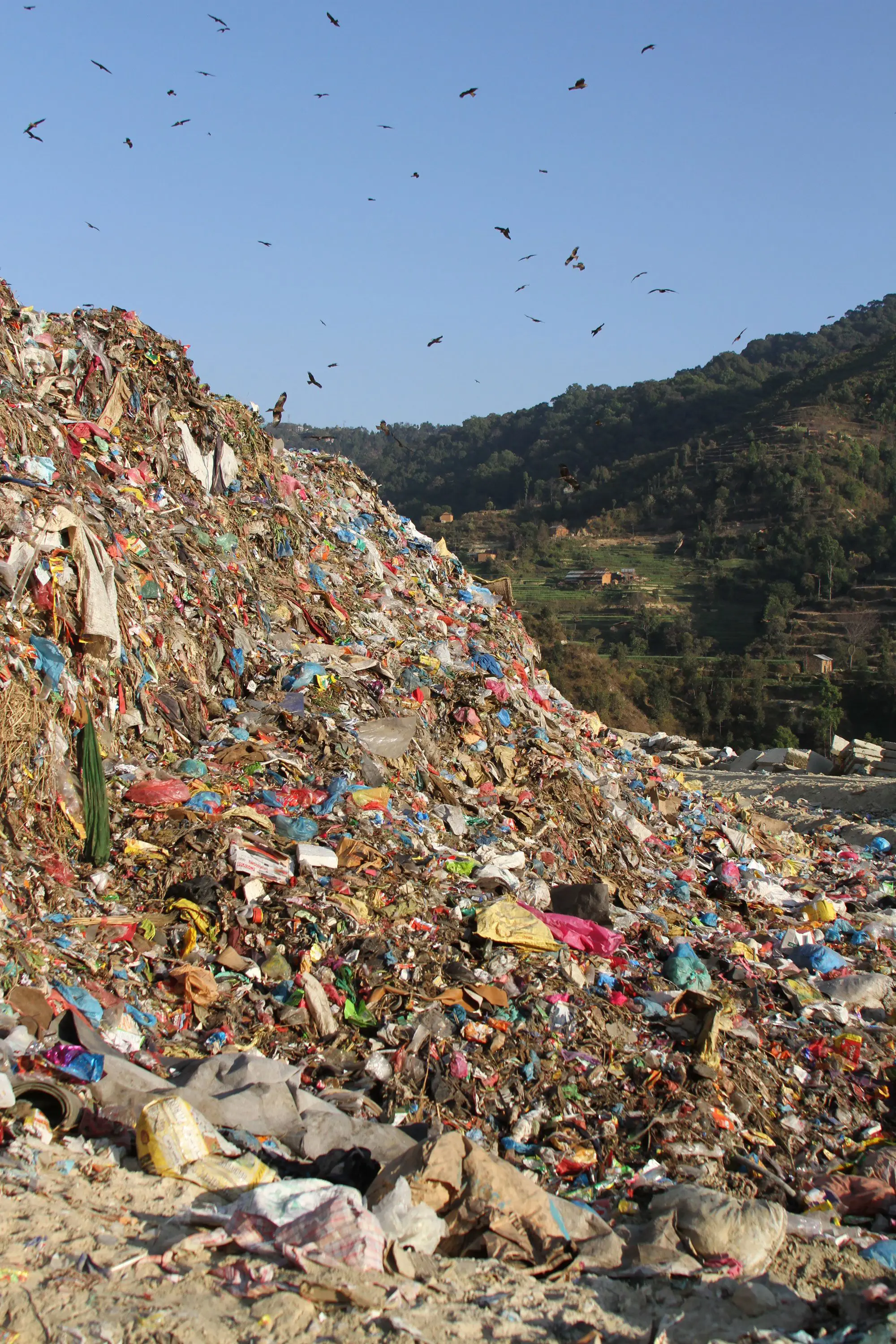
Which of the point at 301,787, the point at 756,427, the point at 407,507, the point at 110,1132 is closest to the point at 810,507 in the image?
the point at 756,427

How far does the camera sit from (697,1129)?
3.95m

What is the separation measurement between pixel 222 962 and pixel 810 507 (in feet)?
121

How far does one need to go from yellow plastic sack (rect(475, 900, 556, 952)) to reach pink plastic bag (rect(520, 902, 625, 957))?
0.45 feet

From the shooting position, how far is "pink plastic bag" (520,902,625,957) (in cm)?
516

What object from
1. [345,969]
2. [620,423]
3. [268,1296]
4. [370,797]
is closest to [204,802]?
[370,797]

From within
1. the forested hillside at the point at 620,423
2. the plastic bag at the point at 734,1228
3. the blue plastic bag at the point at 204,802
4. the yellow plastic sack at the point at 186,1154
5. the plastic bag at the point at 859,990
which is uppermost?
the forested hillside at the point at 620,423

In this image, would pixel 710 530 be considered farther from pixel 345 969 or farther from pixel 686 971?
pixel 345 969

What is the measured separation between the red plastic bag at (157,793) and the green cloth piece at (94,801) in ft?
0.52

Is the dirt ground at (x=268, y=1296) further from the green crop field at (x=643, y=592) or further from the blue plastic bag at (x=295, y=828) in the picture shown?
the green crop field at (x=643, y=592)

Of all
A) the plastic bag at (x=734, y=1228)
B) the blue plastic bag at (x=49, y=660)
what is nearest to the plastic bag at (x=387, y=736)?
the blue plastic bag at (x=49, y=660)

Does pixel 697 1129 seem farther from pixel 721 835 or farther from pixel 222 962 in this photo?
pixel 721 835

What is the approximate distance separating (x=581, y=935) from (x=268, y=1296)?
3.15 metres

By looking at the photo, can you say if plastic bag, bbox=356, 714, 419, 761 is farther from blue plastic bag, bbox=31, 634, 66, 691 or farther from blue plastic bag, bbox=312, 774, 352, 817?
blue plastic bag, bbox=31, 634, 66, 691

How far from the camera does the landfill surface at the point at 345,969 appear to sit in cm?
259
